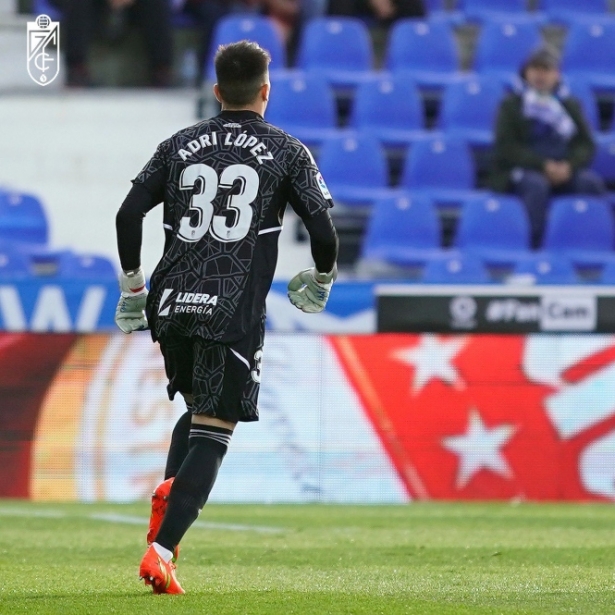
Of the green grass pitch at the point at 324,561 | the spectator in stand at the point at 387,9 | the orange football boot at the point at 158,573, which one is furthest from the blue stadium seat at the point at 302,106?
the orange football boot at the point at 158,573

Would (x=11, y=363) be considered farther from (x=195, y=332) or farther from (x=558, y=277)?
(x=195, y=332)

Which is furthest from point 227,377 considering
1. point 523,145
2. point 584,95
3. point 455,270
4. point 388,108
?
point 584,95

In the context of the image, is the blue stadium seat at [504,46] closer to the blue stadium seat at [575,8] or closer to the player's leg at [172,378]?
the blue stadium seat at [575,8]

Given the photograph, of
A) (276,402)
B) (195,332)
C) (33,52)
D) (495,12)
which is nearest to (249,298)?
(195,332)

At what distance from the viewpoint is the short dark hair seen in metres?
4.47

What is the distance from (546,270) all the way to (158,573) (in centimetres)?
773

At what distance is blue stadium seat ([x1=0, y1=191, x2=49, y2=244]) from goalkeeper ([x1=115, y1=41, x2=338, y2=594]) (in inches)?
281

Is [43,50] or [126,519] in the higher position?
[43,50]

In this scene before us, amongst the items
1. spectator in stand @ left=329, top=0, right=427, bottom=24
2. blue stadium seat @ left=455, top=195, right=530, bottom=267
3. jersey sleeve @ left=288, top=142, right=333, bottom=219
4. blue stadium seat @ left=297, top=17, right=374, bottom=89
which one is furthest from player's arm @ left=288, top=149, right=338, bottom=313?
spectator in stand @ left=329, top=0, right=427, bottom=24

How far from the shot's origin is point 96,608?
3.95 meters

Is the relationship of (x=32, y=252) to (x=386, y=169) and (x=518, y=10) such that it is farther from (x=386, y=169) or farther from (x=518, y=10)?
(x=518, y=10)

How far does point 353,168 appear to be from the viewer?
12555 millimetres

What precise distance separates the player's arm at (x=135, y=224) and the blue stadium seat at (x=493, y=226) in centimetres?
766

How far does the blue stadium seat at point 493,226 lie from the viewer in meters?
12.1
